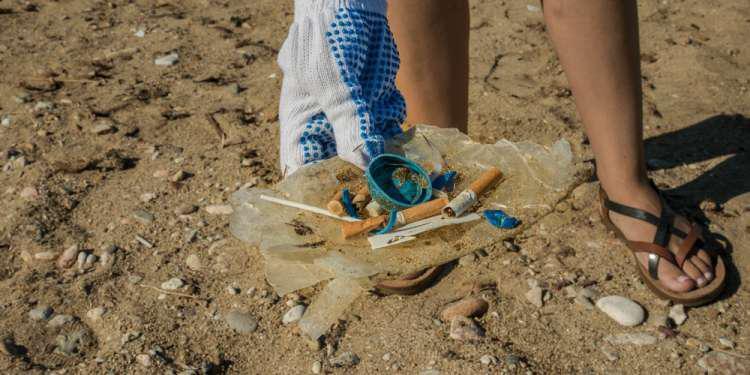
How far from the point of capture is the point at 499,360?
176 cm

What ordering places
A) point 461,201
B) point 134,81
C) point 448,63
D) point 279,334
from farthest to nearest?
point 134,81 < point 448,63 < point 279,334 < point 461,201

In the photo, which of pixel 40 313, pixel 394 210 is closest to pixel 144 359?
pixel 40 313

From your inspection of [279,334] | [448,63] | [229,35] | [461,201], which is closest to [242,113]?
[229,35]

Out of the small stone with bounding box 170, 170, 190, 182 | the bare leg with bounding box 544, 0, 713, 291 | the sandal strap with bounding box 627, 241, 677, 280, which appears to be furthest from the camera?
the small stone with bounding box 170, 170, 190, 182

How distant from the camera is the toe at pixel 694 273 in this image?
1.94m

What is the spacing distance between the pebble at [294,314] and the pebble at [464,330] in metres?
0.41

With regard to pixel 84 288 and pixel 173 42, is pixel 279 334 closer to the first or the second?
pixel 84 288

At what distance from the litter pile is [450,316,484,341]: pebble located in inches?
10.6

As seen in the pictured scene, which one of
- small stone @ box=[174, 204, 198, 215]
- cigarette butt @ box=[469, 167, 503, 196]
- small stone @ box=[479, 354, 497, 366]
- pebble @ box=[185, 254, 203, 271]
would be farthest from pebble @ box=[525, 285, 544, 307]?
small stone @ box=[174, 204, 198, 215]

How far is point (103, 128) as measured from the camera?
276 centimetres

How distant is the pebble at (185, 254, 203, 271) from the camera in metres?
2.13

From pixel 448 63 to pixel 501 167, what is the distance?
1.77ft

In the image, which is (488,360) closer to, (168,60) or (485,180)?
(485,180)

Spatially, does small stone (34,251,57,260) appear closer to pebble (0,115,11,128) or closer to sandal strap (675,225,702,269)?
pebble (0,115,11,128)
